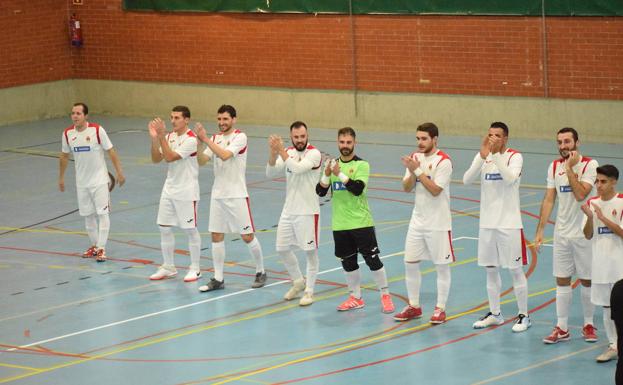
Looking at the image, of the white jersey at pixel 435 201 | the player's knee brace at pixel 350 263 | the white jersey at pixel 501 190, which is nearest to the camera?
the white jersey at pixel 501 190

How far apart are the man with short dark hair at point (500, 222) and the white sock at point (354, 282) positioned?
1740mm

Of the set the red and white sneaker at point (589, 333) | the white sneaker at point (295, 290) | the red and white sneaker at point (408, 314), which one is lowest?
the red and white sneaker at point (589, 333)

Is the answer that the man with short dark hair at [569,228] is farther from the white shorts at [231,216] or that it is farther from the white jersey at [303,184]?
the white shorts at [231,216]

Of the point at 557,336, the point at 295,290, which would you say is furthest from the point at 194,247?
the point at 557,336

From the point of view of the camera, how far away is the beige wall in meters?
25.8

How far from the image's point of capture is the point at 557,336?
13.1m

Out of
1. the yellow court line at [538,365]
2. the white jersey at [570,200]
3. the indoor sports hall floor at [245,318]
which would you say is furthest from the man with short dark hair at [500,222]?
the yellow court line at [538,365]

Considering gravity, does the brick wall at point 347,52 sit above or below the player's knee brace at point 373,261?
above

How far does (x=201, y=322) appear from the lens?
14797 millimetres

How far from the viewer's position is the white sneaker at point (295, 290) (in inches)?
613

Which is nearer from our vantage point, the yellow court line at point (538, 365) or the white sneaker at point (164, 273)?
the yellow court line at point (538, 365)

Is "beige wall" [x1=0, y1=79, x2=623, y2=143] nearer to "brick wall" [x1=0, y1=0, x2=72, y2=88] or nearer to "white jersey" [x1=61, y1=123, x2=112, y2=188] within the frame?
"brick wall" [x1=0, y1=0, x2=72, y2=88]

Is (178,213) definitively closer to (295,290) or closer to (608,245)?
(295,290)

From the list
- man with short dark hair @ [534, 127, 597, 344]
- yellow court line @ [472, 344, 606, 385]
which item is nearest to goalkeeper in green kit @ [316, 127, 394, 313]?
man with short dark hair @ [534, 127, 597, 344]
